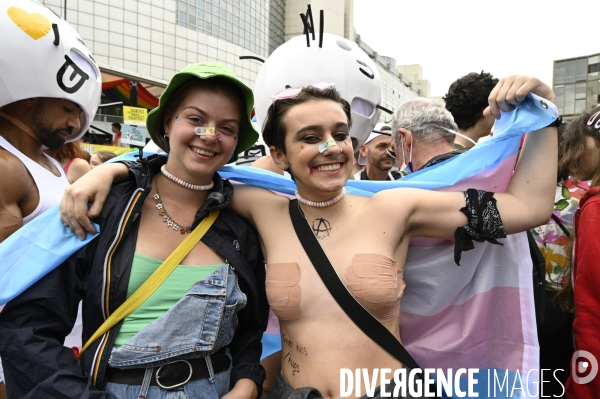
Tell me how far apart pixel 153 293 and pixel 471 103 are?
2.69 m

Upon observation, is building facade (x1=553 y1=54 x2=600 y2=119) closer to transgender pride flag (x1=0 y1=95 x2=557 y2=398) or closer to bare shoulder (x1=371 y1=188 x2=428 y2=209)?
transgender pride flag (x1=0 y1=95 x2=557 y2=398)

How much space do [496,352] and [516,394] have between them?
7.6 inches

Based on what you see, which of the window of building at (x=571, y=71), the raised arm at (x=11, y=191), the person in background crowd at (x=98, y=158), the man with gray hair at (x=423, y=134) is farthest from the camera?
the window of building at (x=571, y=71)

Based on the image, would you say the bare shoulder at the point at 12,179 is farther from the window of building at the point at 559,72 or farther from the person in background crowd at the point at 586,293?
the window of building at the point at 559,72

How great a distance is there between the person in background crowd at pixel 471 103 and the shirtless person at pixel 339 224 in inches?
53.6

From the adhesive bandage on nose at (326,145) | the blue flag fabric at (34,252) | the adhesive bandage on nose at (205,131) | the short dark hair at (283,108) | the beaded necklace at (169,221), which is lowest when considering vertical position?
the blue flag fabric at (34,252)

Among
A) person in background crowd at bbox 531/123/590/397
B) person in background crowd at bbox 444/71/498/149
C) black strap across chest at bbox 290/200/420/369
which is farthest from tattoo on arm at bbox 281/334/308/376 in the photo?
person in background crowd at bbox 444/71/498/149

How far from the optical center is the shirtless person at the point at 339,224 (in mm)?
1671

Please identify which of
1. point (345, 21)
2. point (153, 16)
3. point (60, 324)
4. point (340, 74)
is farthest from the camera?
point (345, 21)

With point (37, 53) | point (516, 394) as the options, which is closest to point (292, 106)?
point (37, 53)

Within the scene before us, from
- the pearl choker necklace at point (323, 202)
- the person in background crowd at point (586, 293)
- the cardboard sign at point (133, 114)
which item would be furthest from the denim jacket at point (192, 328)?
the cardboard sign at point (133, 114)

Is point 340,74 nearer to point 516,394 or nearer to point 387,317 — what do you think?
point 387,317

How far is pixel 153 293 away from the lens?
1562 millimetres

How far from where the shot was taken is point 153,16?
20.1 metres
